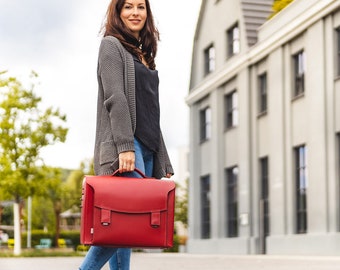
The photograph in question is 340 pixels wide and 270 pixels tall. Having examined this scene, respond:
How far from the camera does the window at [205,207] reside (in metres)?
35.9

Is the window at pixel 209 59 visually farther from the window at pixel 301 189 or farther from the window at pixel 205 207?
the window at pixel 301 189

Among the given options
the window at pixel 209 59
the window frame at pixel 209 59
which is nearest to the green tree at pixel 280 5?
the window frame at pixel 209 59

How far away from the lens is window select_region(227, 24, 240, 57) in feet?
108

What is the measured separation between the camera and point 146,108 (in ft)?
16.1

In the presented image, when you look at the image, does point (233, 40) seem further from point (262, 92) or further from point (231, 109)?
point (262, 92)

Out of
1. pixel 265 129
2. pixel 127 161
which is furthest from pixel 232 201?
pixel 127 161

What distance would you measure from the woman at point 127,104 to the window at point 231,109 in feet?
91.2

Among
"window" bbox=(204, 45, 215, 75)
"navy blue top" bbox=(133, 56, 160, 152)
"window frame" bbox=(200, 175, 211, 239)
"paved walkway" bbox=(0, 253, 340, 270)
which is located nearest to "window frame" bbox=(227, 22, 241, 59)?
"window" bbox=(204, 45, 215, 75)

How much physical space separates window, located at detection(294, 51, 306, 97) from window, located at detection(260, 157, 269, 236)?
3.65m

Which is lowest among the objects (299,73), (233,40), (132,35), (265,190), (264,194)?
(132,35)

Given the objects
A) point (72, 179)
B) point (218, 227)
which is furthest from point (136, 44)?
point (72, 179)

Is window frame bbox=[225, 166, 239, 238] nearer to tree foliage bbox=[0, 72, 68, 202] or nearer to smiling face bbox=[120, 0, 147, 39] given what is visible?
tree foliage bbox=[0, 72, 68, 202]

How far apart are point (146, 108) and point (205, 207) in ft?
103

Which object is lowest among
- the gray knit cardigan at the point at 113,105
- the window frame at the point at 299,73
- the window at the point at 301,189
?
the gray knit cardigan at the point at 113,105
